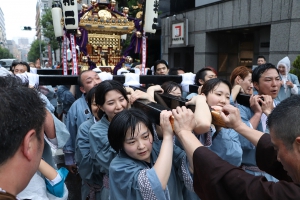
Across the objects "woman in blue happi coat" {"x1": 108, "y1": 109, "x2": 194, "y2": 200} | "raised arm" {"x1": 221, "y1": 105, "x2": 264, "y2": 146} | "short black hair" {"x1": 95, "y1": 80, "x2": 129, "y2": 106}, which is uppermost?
"short black hair" {"x1": 95, "y1": 80, "x2": 129, "y2": 106}

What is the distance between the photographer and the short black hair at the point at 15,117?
3.00 ft

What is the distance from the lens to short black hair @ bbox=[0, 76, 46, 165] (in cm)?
91

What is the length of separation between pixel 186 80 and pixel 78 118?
1.52 meters

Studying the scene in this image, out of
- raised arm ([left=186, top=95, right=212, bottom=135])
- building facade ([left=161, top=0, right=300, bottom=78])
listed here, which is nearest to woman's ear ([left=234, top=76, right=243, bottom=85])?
→ raised arm ([left=186, top=95, right=212, bottom=135])

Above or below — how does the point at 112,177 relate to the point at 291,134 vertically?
below

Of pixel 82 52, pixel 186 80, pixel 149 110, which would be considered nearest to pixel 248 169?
pixel 149 110

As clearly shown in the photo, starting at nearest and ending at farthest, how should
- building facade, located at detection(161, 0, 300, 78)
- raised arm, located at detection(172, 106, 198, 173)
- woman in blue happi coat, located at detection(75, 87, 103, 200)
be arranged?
raised arm, located at detection(172, 106, 198, 173) → woman in blue happi coat, located at detection(75, 87, 103, 200) → building facade, located at detection(161, 0, 300, 78)

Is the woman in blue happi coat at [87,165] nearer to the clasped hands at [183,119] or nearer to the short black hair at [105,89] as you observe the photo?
the short black hair at [105,89]

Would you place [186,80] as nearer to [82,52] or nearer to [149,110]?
[149,110]

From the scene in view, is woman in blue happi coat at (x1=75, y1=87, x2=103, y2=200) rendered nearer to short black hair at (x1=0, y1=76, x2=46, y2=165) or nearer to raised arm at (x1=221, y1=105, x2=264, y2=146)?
raised arm at (x1=221, y1=105, x2=264, y2=146)

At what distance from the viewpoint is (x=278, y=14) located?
9.40 metres

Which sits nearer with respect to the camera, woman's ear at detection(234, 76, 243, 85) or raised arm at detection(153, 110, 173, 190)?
raised arm at detection(153, 110, 173, 190)

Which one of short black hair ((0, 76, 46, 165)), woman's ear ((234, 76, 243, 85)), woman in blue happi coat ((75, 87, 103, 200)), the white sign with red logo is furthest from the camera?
the white sign with red logo

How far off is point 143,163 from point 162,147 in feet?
0.93
